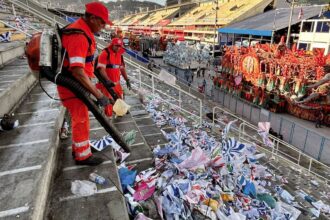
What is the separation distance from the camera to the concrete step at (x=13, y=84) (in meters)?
3.71

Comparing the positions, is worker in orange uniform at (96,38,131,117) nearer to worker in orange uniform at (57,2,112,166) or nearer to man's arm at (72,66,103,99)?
worker in orange uniform at (57,2,112,166)

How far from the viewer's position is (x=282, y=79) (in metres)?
15.0

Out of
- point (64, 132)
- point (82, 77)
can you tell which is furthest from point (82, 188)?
point (64, 132)

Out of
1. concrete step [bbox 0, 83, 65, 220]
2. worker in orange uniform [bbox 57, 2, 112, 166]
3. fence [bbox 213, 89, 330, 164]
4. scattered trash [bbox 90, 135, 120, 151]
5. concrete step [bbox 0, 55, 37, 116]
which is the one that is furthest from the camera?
fence [bbox 213, 89, 330, 164]

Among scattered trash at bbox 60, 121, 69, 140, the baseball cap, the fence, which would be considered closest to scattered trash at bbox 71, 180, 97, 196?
scattered trash at bbox 60, 121, 69, 140

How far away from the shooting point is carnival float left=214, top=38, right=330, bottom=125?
13531mm

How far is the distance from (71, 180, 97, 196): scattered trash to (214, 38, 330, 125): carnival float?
13530mm

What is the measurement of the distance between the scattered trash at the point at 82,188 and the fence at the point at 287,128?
10.3 metres

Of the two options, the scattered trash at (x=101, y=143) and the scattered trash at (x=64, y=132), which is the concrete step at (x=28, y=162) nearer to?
the scattered trash at (x=64, y=132)

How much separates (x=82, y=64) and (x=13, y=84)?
7.11 ft

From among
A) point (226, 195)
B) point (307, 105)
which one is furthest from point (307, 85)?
point (226, 195)

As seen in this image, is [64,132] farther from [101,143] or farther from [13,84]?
[13,84]

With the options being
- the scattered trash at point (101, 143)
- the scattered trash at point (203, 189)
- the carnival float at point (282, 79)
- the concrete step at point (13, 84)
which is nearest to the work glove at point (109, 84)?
the scattered trash at point (101, 143)

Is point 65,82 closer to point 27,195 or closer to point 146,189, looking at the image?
point 27,195
